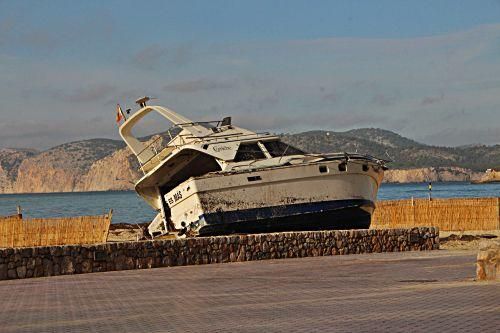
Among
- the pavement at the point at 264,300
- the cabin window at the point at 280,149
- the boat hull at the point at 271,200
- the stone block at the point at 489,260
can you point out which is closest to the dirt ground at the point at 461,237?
the boat hull at the point at 271,200

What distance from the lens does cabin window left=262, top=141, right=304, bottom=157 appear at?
2859 cm

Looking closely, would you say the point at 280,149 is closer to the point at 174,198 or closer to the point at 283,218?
the point at 283,218

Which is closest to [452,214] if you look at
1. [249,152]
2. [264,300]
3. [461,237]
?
[461,237]

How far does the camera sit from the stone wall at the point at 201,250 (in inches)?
763

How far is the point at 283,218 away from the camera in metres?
27.5

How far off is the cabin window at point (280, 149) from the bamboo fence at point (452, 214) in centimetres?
617

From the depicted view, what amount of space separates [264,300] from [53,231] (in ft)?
50.5

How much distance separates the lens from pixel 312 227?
91.1 feet

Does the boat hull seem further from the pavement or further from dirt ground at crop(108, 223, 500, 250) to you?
the pavement

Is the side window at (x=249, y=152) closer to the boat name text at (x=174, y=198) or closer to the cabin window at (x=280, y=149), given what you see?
the cabin window at (x=280, y=149)

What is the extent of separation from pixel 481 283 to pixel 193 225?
14.6m

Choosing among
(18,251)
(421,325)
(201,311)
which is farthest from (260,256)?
(421,325)

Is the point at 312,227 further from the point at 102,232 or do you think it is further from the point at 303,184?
the point at 102,232

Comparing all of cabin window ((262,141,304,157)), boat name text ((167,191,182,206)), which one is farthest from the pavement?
cabin window ((262,141,304,157))
